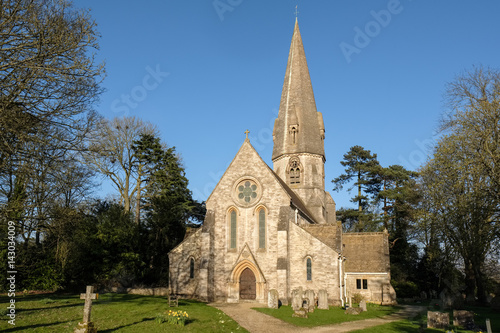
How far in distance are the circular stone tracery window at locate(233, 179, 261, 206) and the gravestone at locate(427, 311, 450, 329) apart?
1435 centimetres

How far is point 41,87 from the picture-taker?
1190cm

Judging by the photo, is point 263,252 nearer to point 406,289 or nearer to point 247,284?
point 247,284

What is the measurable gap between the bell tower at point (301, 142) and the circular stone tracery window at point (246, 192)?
9675 mm

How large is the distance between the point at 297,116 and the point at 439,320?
2609 cm

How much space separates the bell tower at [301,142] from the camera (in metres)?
38.0

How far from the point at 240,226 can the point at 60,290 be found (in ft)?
44.0

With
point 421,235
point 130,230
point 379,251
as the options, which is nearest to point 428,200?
point 379,251

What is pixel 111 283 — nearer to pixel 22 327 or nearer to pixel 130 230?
pixel 130 230

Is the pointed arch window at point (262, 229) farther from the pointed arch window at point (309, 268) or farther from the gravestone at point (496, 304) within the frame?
the gravestone at point (496, 304)

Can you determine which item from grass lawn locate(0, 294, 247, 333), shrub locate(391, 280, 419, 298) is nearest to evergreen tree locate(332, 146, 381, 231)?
shrub locate(391, 280, 419, 298)

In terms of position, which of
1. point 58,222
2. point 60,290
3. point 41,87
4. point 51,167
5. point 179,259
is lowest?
point 60,290

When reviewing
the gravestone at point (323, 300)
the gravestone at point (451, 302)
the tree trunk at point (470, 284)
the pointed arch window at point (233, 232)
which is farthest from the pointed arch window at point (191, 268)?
the tree trunk at point (470, 284)

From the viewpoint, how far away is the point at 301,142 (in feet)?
128

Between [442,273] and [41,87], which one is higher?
[41,87]
